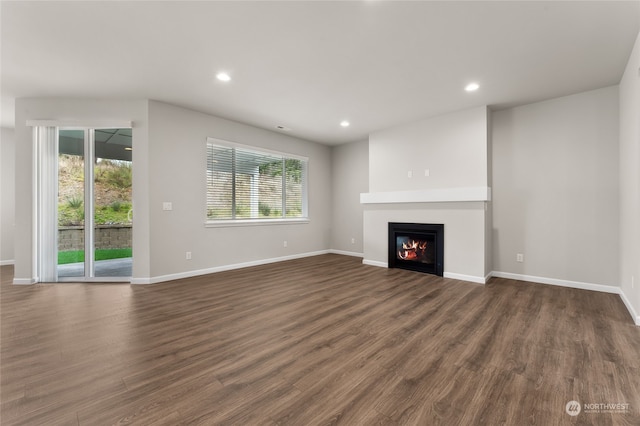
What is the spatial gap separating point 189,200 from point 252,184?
4.47 ft

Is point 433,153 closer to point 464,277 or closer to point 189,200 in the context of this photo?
point 464,277

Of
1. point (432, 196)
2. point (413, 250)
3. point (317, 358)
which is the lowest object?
point (317, 358)

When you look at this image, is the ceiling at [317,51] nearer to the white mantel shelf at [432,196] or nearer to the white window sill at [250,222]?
the white mantel shelf at [432,196]

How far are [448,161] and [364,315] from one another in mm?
3049

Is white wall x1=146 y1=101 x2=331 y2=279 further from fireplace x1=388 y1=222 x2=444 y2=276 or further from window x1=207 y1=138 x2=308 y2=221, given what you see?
fireplace x1=388 y1=222 x2=444 y2=276

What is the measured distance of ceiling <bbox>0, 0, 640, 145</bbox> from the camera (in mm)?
2172

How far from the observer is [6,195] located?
18.2 feet

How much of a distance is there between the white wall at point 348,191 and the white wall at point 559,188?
273 cm

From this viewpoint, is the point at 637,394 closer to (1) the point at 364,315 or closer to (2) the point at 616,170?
(1) the point at 364,315

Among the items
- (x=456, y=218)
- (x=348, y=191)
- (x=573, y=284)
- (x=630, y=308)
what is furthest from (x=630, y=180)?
(x=348, y=191)

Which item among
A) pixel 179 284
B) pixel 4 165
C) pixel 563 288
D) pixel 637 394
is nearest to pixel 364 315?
pixel 637 394

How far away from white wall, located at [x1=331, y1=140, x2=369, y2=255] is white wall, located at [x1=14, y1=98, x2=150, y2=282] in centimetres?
419

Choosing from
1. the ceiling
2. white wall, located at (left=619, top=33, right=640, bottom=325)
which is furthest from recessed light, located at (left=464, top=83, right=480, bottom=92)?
white wall, located at (left=619, top=33, right=640, bottom=325)

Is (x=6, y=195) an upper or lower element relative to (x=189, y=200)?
upper
